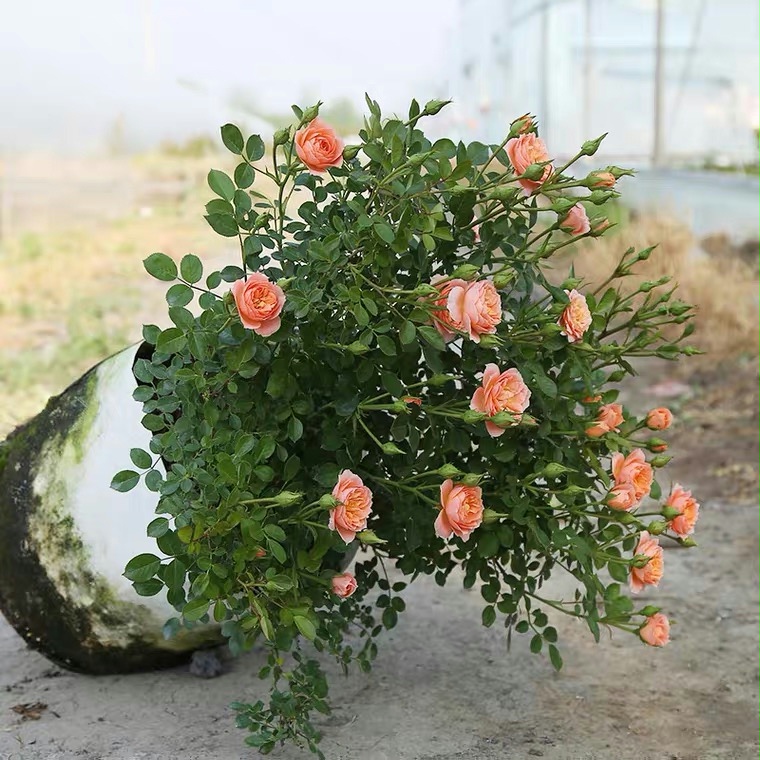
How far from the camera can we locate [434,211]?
182 cm

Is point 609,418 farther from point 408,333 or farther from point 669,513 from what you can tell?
point 408,333

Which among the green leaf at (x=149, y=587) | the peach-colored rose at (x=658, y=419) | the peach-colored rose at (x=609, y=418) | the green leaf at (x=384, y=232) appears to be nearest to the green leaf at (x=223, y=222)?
the green leaf at (x=384, y=232)

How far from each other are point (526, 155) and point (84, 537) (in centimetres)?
109

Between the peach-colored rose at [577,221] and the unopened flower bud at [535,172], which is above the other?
the unopened flower bud at [535,172]

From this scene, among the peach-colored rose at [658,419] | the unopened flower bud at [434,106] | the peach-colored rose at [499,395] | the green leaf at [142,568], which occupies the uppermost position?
the unopened flower bud at [434,106]

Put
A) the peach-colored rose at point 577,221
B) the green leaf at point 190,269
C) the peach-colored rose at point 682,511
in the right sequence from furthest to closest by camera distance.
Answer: the peach-colored rose at point 682,511 → the peach-colored rose at point 577,221 → the green leaf at point 190,269

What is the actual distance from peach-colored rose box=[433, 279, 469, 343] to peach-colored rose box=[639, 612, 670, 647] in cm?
66

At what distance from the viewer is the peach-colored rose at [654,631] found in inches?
80.0

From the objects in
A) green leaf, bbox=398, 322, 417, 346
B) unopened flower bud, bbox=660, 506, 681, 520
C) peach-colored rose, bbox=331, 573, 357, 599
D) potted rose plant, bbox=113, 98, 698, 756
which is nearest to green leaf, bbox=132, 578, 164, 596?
potted rose plant, bbox=113, 98, 698, 756

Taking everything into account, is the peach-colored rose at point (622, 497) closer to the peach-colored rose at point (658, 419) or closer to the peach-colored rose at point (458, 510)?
the peach-colored rose at point (658, 419)

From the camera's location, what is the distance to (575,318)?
6.14 ft

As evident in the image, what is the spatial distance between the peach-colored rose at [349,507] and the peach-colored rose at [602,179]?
0.61m

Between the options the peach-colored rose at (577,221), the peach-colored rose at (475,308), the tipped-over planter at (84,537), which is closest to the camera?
the peach-colored rose at (475,308)

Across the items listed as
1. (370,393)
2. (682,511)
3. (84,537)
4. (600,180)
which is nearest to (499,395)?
(370,393)
